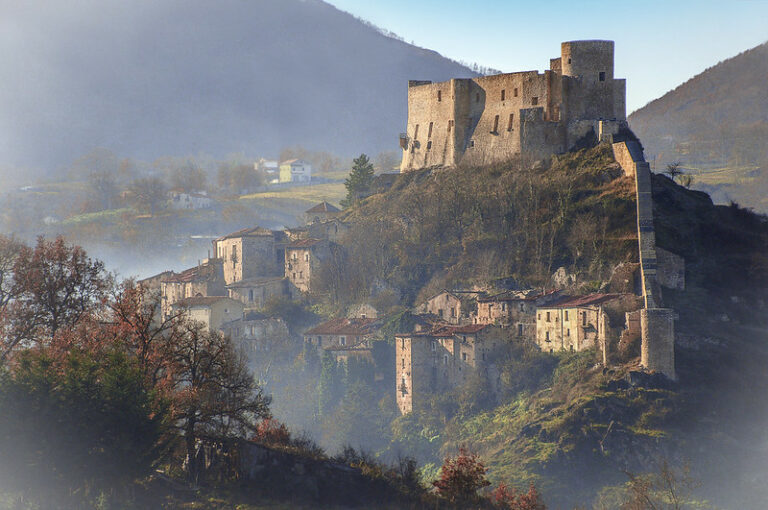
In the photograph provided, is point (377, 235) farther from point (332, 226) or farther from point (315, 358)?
point (315, 358)

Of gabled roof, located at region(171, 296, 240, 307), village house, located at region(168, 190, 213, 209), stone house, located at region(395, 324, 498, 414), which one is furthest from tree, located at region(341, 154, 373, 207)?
village house, located at region(168, 190, 213, 209)

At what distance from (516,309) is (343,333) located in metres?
13.2

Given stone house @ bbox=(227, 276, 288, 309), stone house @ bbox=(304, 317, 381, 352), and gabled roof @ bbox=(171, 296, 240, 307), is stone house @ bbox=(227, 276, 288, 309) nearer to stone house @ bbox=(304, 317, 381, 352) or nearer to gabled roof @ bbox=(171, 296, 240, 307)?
gabled roof @ bbox=(171, 296, 240, 307)

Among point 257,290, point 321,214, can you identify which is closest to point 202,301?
point 257,290

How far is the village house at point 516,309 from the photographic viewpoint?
7669 cm

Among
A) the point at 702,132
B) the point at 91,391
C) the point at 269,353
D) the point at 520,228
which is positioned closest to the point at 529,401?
the point at 520,228

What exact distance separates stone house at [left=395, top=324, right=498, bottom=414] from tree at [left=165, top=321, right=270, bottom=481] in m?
31.9

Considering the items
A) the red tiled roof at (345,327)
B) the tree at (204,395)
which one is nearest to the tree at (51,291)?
the tree at (204,395)

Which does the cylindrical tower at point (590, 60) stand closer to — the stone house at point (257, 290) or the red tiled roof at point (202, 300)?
the stone house at point (257, 290)

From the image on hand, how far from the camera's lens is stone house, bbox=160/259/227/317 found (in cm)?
9544

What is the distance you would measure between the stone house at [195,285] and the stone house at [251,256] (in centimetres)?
69

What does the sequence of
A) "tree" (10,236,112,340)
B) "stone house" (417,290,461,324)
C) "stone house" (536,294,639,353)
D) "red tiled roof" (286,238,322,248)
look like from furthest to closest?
"red tiled roof" (286,238,322,248) → "stone house" (417,290,461,324) → "stone house" (536,294,639,353) → "tree" (10,236,112,340)

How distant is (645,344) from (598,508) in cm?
932

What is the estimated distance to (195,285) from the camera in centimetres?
9588
